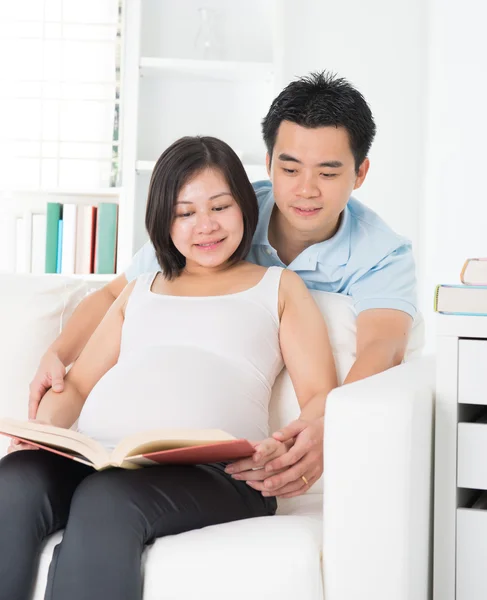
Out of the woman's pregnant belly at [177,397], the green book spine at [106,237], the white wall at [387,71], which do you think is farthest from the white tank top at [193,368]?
the white wall at [387,71]

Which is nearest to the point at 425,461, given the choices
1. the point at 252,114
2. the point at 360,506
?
the point at 360,506

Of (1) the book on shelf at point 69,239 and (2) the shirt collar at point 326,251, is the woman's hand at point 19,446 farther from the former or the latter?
(1) the book on shelf at point 69,239

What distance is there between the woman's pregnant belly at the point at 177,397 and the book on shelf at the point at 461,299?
15.9 inches

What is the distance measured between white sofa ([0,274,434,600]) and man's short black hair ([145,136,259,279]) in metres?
0.53

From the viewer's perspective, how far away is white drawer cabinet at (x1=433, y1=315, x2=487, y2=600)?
120cm

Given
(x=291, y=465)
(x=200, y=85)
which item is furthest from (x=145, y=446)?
(x=200, y=85)

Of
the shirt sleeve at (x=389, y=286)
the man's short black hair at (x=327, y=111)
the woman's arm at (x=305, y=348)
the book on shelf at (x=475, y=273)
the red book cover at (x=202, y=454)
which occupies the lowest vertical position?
the red book cover at (x=202, y=454)

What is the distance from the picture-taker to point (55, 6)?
379cm

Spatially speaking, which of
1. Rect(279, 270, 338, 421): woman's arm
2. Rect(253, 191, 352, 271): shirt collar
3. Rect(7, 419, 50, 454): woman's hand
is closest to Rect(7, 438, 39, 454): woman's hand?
Rect(7, 419, 50, 454): woman's hand

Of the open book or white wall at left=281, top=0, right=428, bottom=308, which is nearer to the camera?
the open book

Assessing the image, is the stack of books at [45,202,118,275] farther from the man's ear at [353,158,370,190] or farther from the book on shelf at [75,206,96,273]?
the man's ear at [353,158,370,190]

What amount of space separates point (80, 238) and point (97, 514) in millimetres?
2497

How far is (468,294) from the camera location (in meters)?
1.20

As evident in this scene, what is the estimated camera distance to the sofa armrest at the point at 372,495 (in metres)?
1.10
